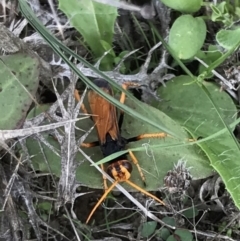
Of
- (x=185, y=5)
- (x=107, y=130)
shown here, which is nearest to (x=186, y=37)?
(x=185, y=5)

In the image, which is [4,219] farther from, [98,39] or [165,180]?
[98,39]

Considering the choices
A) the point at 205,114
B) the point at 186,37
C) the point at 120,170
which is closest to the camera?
the point at 186,37

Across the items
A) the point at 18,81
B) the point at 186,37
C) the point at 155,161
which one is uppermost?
the point at 18,81

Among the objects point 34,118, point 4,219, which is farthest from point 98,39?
point 4,219

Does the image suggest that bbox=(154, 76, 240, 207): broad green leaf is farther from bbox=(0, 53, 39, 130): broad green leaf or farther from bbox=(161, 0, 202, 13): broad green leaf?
bbox=(0, 53, 39, 130): broad green leaf

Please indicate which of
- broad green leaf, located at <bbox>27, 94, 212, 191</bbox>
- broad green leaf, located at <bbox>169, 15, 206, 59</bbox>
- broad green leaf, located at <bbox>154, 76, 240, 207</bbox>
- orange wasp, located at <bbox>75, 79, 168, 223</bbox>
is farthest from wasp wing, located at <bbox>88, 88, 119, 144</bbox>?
broad green leaf, located at <bbox>169, 15, 206, 59</bbox>

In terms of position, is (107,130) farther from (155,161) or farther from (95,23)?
(95,23)

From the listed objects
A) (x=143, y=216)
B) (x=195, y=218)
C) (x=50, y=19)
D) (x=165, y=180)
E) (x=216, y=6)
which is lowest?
(x=195, y=218)

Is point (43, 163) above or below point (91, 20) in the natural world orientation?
below
